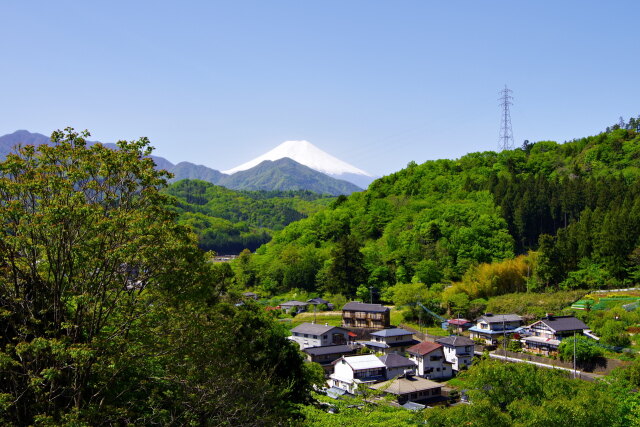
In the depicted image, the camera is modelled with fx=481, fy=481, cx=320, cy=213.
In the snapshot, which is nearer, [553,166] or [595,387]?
[595,387]

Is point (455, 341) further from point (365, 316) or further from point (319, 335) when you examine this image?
point (365, 316)

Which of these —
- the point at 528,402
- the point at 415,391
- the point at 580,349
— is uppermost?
the point at 528,402

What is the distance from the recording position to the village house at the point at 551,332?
26.8 meters

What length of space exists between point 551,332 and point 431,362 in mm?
7099

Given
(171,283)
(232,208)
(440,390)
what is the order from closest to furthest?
(171,283) → (440,390) → (232,208)

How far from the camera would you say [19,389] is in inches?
265

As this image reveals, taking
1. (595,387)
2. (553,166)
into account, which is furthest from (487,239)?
(595,387)

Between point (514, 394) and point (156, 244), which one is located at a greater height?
point (156, 244)

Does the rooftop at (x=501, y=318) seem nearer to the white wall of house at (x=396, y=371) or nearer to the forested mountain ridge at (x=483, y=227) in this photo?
the forested mountain ridge at (x=483, y=227)

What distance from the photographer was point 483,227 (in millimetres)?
45219

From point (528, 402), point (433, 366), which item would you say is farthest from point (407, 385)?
point (528, 402)

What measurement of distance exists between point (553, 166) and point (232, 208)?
88710 millimetres

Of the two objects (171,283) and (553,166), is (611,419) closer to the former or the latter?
(171,283)

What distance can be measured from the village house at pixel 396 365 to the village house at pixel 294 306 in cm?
1585
